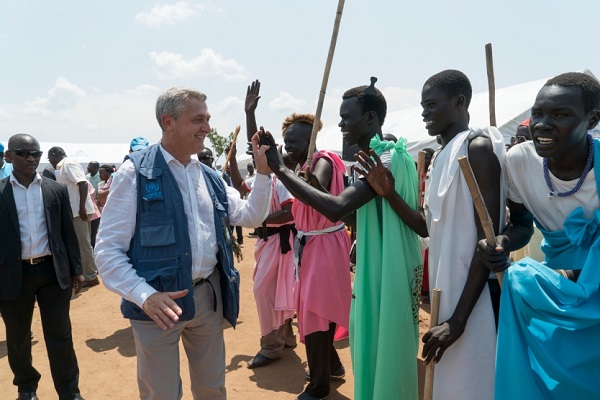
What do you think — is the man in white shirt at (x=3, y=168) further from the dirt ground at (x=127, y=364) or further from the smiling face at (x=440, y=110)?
the smiling face at (x=440, y=110)

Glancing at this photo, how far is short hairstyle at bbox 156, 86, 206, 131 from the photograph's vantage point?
8.86 feet

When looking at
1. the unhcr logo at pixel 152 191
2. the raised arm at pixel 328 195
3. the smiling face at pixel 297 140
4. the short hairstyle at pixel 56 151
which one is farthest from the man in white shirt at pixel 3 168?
the raised arm at pixel 328 195

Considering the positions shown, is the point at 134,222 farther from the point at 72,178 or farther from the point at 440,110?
the point at 72,178

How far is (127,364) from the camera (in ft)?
16.8

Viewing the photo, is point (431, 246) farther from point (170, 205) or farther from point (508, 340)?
point (170, 205)

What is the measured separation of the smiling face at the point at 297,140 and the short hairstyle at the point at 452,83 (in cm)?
197

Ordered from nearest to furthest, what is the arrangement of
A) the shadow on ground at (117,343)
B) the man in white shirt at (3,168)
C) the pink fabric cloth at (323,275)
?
the pink fabric cloth at (323,275) < the shadow on ground at (117,343) < the man in white shirt at (3,168)

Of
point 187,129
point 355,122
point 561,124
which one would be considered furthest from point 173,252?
point 561,124

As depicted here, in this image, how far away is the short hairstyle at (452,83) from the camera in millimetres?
2559

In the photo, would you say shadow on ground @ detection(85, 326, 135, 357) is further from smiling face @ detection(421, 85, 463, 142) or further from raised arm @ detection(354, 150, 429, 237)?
smiling face @ detection(421, 85, 463, 142)

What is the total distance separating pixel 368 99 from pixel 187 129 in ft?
4.07

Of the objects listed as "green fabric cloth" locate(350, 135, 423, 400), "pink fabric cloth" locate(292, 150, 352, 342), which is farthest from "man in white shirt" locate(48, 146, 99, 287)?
"green fabric cloth" locate(350, 135, 423, 400)

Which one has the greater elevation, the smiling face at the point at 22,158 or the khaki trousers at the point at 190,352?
the smiling face at the point at 22,158

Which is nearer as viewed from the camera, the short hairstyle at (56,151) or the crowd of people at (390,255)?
the crowd of people at (390,255)
